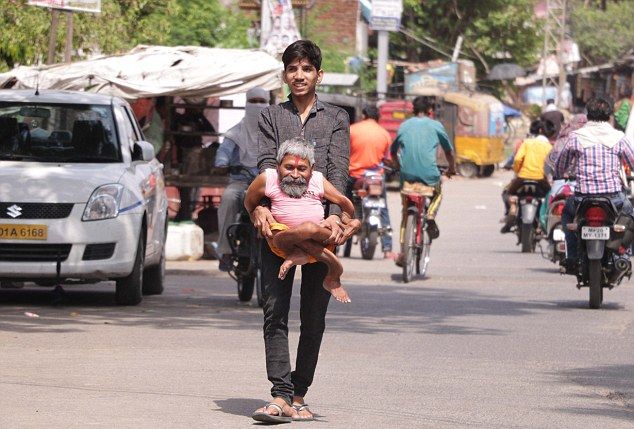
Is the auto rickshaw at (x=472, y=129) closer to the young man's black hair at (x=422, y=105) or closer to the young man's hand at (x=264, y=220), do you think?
the young man's black hair at (x=422, y=105)

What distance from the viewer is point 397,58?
62.1m

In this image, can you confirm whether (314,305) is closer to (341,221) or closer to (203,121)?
(341,221)

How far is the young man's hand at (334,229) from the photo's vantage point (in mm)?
7547

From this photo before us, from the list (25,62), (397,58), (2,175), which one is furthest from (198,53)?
(397,58)

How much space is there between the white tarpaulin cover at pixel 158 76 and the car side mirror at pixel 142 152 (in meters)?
5.11

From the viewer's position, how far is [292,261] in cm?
755

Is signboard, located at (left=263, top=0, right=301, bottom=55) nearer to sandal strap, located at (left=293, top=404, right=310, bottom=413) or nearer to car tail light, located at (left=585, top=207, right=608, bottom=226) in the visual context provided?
car tail light, located at (left=585, top=207, right=608, bottom=226)

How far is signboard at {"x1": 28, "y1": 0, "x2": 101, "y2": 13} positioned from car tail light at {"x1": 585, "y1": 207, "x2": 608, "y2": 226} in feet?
22.0

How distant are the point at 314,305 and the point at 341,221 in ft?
1.50

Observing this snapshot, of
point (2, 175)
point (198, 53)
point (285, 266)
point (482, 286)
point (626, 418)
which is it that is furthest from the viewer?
point (198, 53)

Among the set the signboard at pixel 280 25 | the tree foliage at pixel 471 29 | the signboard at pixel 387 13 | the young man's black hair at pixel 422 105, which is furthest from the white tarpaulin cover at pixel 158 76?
the tree foliage at pixel 471 29

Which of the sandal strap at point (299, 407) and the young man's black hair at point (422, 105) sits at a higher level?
the young man's black hair at point (422, 105)

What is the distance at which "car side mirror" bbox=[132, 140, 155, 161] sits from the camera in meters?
14.0

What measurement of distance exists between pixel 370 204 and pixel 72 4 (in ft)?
16.0
